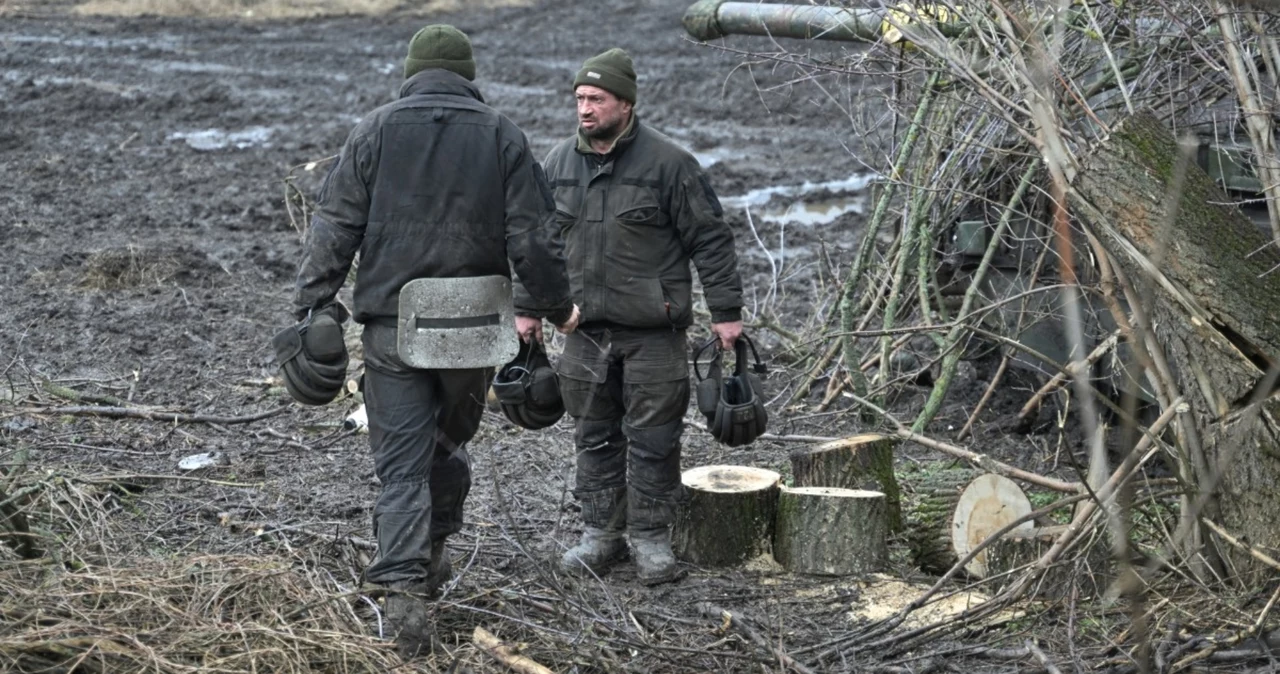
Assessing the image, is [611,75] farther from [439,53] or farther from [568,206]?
[439,53]

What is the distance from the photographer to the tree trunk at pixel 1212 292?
467 cm

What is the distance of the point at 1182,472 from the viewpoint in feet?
16.2

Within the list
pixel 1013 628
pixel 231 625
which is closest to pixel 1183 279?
pixel 1013 628

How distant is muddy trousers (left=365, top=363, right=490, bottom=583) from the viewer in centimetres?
488

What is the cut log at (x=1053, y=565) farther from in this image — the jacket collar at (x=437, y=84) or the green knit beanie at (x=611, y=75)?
the jacket collar at (x=437, y=84)

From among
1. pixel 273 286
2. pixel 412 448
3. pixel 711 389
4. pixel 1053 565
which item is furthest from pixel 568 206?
pixel 273 286

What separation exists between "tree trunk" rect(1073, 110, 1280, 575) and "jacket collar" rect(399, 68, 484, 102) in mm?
2084

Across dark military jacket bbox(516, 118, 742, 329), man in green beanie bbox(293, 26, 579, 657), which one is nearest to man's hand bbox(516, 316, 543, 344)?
dark military jacket bbox(516, 118, 742, 329)

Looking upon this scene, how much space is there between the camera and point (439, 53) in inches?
200

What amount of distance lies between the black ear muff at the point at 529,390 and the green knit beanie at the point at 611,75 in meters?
1.05

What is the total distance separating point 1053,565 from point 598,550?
188cm

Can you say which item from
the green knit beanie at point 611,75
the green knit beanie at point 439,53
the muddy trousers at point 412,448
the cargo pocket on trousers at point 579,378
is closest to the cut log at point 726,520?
the cargo pocket on trousers at point 579,378

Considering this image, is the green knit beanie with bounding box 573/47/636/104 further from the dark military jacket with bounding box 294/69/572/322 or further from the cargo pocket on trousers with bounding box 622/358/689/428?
the cargo pocket on trousers with bounding box 622/358/689/428

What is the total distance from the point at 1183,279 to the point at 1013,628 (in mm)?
1297
